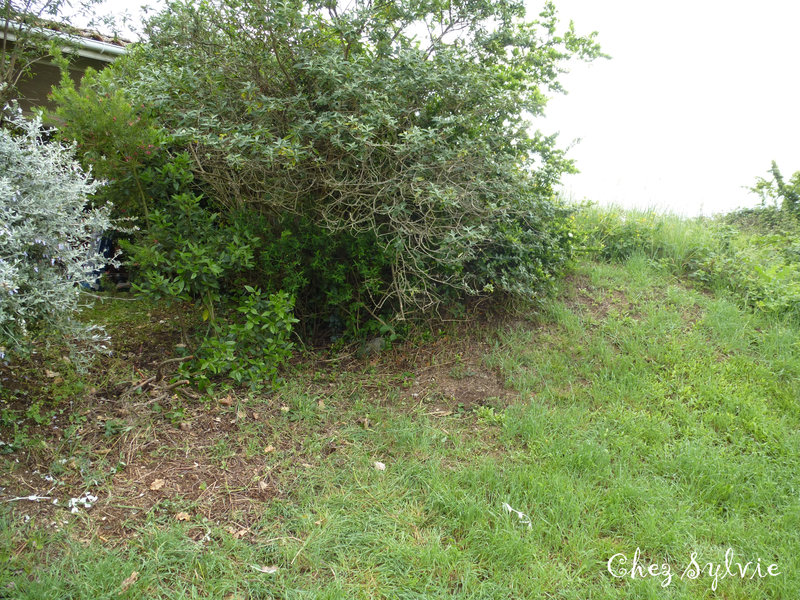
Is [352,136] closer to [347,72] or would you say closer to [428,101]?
[347,72]

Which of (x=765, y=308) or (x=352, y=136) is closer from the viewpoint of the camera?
(x=352, y=136)

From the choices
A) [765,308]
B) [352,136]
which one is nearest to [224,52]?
[352,136]

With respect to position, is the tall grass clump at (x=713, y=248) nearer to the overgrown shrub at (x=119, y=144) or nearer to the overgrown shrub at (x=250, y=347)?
the overgrown shrub at (x=250, y=347)

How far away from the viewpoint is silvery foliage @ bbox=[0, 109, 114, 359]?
297 centimetres

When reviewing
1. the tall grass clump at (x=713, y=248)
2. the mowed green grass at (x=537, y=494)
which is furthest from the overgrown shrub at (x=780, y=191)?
the mowed green grass at (x=537, y=494)

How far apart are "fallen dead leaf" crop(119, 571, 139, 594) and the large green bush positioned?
2563 mm

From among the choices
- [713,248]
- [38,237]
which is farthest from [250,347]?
[713,248]

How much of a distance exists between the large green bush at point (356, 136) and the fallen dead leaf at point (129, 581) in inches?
101

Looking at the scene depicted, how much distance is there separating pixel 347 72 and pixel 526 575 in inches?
138

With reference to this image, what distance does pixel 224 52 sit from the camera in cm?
442

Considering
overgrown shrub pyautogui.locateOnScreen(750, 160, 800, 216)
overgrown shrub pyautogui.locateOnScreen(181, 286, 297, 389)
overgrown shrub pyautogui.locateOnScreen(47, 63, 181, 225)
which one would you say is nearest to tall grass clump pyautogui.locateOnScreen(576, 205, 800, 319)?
overgrown shrub pyautogui.locateOnScreen(750, 160, 800, 216)

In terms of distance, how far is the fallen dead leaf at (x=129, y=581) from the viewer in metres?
2.55

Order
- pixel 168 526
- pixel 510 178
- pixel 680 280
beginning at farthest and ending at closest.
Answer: pixel 680 280 → pixel 510 178 → pixel 168 526

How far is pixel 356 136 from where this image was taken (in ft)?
12.4
